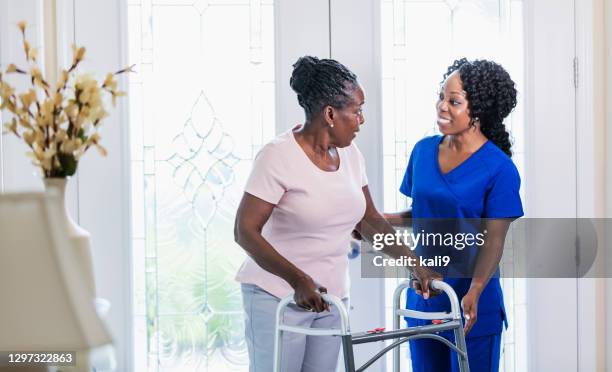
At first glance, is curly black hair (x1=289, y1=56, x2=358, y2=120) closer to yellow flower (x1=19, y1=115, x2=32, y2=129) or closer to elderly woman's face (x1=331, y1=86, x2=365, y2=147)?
elderly woman's face (x1=331, y1=86, x2=365, y2=147)

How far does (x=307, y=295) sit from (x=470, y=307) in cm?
54

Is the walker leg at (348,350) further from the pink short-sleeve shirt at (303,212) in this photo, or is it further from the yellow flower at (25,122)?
the yellow flower at (25,122)

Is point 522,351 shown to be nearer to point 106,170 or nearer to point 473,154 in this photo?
point 473,154

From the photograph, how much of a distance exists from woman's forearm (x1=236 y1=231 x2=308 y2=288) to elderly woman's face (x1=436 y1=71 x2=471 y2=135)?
2.38 feet

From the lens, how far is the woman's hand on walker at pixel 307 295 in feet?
6.53

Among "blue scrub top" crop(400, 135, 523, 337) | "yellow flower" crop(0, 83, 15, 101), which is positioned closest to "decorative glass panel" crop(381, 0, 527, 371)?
"blue scrub top" crop(400, 135, 523, 337)

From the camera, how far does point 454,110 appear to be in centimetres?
243

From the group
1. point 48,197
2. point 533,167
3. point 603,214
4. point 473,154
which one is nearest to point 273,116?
point 473,154

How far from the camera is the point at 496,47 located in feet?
9.51

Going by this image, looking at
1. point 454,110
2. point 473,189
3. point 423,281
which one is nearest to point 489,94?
point 454,110

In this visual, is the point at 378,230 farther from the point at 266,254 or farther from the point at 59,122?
the point at 59,122

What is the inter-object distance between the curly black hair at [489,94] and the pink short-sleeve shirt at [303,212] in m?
0.49

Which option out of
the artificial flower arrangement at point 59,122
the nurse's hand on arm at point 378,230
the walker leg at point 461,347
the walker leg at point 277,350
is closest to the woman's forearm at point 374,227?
the nurse's hand on arm at point 378,230

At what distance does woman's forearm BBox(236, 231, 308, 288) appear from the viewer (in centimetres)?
201
